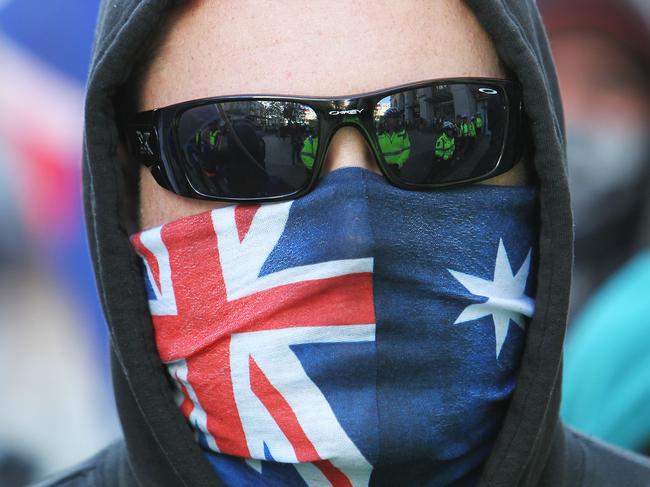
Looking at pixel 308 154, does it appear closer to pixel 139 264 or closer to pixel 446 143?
pixel 446 143

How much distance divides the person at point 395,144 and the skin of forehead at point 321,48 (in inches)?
1.6

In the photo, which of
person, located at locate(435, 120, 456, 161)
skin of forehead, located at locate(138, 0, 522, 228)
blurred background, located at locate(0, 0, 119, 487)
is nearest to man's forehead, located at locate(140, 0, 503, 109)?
skin of forehead, located at locate(138, 0, 522, 228)

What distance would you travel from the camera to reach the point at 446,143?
1557mm

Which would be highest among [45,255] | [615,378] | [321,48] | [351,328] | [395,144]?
[321,48]

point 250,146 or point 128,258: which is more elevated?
point 250,146

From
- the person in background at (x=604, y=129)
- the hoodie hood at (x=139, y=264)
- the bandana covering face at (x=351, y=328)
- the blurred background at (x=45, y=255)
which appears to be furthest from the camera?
the person in background at (x=604, y=129)

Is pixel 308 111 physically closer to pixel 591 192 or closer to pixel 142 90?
pixel 142 90

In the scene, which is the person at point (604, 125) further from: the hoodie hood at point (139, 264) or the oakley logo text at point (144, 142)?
the oakley logo text at point (144, 142)

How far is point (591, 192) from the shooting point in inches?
187

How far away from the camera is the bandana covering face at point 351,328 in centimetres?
150

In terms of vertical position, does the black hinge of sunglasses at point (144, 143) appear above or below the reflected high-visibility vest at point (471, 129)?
above

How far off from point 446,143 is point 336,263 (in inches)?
12.4

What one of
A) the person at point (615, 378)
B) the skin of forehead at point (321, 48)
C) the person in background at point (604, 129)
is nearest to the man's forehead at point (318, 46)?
the skin of forehead at point (321, 48)

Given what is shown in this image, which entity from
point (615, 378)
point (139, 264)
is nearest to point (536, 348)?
point (139, 264)
